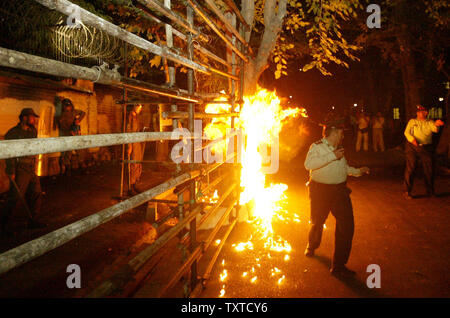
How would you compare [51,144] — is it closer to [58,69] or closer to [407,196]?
[58,69]

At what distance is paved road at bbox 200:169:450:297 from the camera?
3.73m

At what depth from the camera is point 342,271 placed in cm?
406

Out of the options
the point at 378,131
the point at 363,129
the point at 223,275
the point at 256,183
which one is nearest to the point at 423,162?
the point at 256,183

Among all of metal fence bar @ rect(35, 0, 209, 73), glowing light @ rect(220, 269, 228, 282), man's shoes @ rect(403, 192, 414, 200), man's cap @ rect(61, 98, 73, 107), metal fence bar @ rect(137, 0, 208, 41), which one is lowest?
glowing light @ rect(220, 269, 228, 282)

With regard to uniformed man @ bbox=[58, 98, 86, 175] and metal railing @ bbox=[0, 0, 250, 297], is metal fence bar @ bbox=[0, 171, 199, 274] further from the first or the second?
uniformed man @ bbox=[58, 98, 86, 175]

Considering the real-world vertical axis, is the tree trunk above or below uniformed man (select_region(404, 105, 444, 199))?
above

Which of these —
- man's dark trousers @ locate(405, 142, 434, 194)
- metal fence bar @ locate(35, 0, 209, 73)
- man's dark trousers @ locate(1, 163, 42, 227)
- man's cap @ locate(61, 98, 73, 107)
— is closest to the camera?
metal fence bar @ locate(35, 0, 209, 73)

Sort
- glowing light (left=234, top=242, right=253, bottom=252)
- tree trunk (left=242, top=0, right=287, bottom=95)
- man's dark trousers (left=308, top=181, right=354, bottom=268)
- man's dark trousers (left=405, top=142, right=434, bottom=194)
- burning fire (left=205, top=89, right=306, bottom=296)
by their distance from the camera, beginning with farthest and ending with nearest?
man's dark trousers (left=405, top=142, right=434, bottom=194) → tree trunk (left=242, top=0, right=287, bottom=95) → burning fire (left=205, top=89, right=306, bottom=296) → glowing light (left=234, top=242, right=253, bottom=252) → man's dark trousers (left=308, top=181, right=354, bottom=268)

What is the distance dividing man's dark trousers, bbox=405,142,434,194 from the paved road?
84 centimetres

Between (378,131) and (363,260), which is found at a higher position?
(378,131)

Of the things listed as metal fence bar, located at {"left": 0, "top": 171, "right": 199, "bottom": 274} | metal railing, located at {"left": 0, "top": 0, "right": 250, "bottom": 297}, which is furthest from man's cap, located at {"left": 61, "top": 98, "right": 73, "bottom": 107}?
metal fence bar, located at {"left": 0, "top": 171, "right": 199, "bottom": 274}

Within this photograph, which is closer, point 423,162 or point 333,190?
point 333,190

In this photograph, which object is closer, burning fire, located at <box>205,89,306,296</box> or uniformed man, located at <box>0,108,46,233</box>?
burning fire, located at <box>205,89,306,296</box>

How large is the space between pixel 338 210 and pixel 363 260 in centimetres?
111
